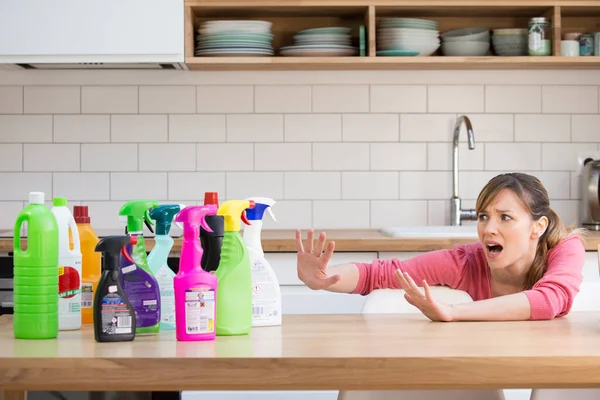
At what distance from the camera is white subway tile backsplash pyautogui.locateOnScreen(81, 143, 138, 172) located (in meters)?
3.69

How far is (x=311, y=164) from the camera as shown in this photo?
371 cm

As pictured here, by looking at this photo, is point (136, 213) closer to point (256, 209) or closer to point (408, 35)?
point (256, 209)

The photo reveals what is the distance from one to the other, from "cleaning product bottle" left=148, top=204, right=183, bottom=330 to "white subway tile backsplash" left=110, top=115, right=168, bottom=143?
203cm

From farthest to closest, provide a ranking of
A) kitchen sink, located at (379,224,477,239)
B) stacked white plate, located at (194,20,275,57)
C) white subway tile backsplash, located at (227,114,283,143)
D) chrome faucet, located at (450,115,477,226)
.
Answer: white subway tile backsplash, located at (227,114,283,143), chrome faucet, located at (450,115,477,226), stacked white plate, located at (194,20,275,57), kitchen sink, located at (379,224,477,239)


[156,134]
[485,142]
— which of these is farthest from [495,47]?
[156,134]

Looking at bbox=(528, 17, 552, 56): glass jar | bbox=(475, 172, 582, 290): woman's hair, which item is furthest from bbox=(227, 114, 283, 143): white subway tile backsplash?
bbox=(475, 172, 582, 290): woman's hair

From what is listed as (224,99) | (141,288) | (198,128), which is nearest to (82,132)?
(198,128)

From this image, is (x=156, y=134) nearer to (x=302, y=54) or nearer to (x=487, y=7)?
(x=302, y=54)

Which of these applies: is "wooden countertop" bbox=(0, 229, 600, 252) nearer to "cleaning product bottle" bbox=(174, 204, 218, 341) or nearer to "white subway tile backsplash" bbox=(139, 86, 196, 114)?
"white subway tile backsplash" bbox=(139, 86, 196, 114)

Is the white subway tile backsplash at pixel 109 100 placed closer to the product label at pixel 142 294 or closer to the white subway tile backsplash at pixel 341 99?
the white subway tile backsplash at pixel 341 99

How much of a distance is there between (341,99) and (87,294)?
216 cm

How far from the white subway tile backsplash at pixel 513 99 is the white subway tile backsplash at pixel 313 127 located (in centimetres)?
64

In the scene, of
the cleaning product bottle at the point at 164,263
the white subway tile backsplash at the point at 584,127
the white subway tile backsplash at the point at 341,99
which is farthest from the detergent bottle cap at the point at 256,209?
the white subway tile backsplash at the point at 584,127

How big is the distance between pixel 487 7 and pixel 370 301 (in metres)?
1.86
